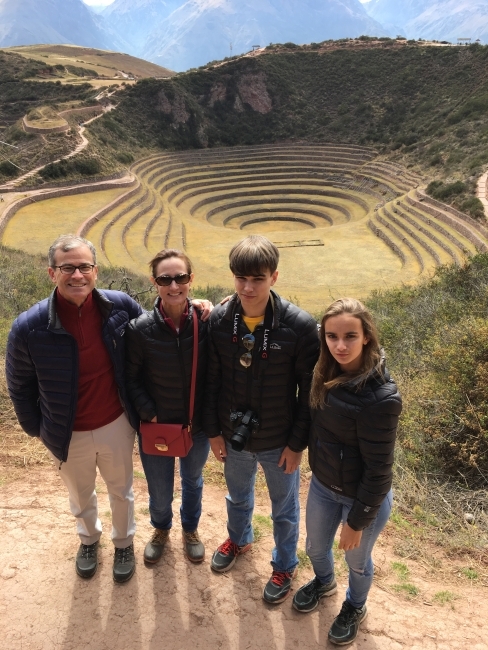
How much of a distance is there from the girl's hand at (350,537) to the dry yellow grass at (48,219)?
17.7 metres

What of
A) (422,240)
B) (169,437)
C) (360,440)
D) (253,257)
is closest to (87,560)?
(169,437)

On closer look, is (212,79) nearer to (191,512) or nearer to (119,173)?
(119,173)

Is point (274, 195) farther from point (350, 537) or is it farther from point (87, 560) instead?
point (350, 537)

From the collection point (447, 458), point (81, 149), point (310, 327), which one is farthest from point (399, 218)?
point (310, 327)

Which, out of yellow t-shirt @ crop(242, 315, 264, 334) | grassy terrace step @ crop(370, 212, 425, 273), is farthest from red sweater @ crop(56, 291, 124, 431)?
grassy terrace step @ crop(370, 212, 425, 273)

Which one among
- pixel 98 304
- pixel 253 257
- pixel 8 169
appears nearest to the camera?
pixel 253 257

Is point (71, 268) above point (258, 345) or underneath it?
above

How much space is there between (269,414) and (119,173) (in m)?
28.8

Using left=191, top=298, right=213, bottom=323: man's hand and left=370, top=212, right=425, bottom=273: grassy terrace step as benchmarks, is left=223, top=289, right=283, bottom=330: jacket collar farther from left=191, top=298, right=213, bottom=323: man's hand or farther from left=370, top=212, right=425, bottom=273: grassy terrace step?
left=370, top=212, right=425, bottom=273: grassy terrace step

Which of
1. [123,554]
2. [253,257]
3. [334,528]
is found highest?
[253,257]

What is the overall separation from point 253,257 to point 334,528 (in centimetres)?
173

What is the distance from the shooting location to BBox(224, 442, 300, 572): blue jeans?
2.95 m

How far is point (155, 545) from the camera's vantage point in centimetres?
→ 331

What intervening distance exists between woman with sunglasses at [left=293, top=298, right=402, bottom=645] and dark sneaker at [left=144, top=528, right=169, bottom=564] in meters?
1.17
